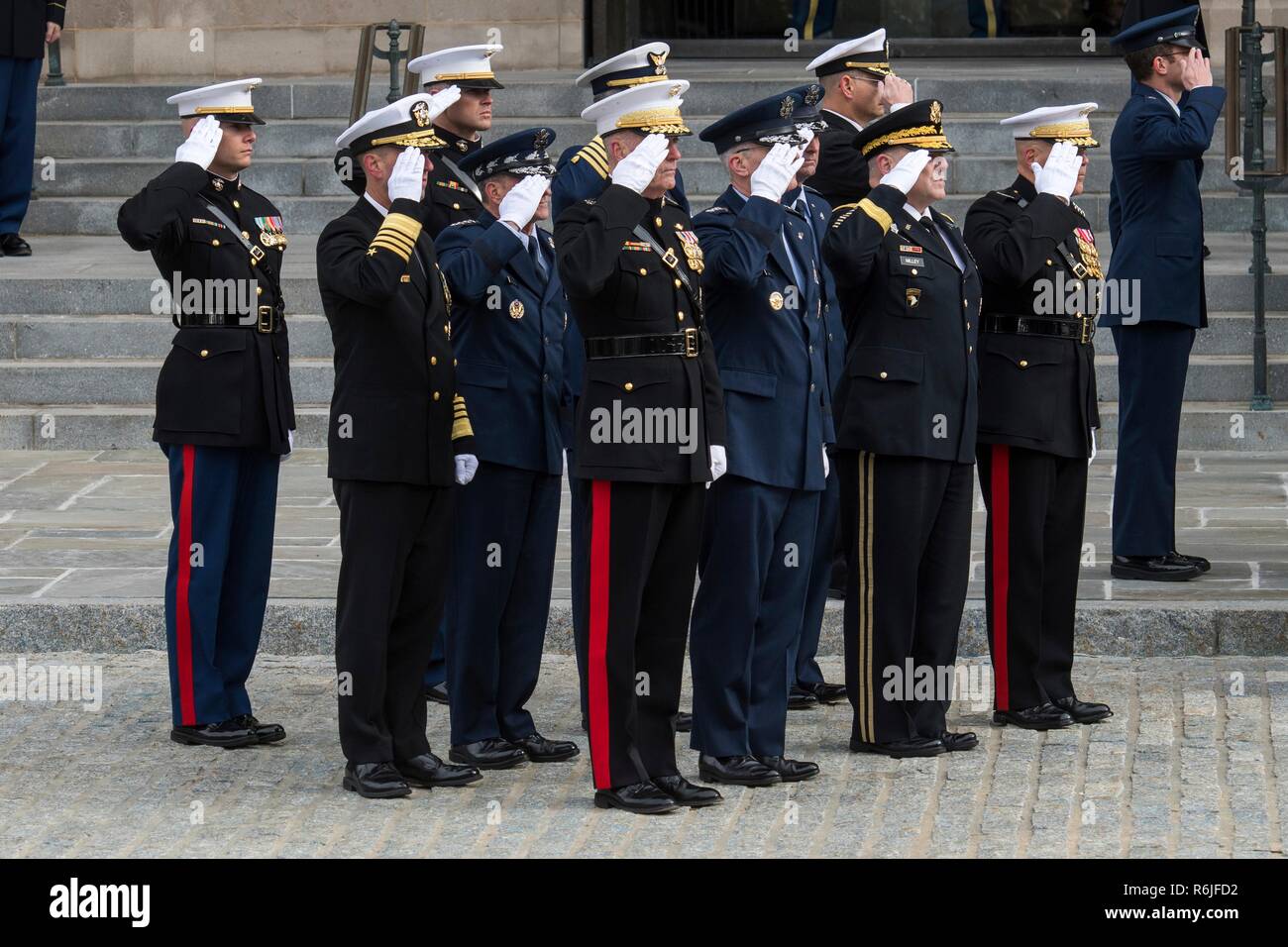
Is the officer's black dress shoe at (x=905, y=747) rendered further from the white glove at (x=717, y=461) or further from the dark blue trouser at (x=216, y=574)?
the dark blue trouser at (x=216, y=574)

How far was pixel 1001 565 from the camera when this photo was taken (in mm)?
7168

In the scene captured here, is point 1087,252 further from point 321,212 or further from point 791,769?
point 321,212

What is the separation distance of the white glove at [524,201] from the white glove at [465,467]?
718 millimetres

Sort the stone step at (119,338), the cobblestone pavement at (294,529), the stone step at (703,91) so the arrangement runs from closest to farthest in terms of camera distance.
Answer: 1. the cobblestone pavement at (294,529)
2. the stone step at (119,338)
3. the stone step at (703,91)

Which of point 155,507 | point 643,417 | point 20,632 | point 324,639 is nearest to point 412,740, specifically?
point 643,417

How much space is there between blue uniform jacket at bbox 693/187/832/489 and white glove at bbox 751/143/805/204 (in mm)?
46

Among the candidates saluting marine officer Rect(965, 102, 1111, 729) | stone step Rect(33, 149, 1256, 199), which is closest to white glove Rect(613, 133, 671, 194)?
saluting marine officer Rect(965, 102, 1111, 729)

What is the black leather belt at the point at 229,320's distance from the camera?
709 centimetres

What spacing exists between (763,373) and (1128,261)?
2.54 metres

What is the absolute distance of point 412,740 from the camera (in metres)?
6.51

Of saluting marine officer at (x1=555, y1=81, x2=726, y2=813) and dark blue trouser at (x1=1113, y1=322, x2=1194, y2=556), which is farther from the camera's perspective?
dark blue trouser at (x1=1113, y1=322, x2=1194, y2=556)

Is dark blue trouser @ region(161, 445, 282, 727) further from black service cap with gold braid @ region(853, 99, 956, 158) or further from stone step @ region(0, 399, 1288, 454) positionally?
stone step @ region(0, 399, 1288, 454)

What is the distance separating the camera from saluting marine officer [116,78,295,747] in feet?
23.0

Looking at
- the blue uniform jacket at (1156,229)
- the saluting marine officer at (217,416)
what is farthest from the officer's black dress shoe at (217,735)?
the blue uniform jacket at (1156,229)
